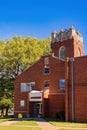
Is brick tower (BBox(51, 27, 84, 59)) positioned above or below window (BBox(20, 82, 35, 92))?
above

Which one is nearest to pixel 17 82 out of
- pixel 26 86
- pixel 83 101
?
pixel 26 86

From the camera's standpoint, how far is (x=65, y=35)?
59.2 metres

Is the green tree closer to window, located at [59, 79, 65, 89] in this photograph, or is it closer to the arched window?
the arched window

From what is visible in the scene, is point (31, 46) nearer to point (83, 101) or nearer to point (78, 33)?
point (78, 33)

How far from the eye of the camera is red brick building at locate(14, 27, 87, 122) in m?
39.6

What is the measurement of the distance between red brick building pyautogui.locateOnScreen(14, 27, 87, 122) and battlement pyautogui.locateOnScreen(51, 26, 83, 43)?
0.22 metres

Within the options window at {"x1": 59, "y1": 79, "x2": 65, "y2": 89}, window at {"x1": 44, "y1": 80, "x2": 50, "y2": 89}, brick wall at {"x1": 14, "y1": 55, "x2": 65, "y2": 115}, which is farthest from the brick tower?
window at {"x1": 59, "y1": 79, "x2": 65, "y2": 89}

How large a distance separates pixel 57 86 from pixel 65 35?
51.1 ft

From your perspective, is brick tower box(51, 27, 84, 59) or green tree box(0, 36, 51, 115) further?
green tree box(0, 36, 51, 115)

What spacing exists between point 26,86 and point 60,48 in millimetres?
12012

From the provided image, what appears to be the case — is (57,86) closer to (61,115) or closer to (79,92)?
(61,115)

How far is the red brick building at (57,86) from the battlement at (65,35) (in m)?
0.22

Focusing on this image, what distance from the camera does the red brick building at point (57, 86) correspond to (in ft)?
130

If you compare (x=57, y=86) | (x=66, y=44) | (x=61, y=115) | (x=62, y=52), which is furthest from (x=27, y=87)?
(x=66, y=44)
